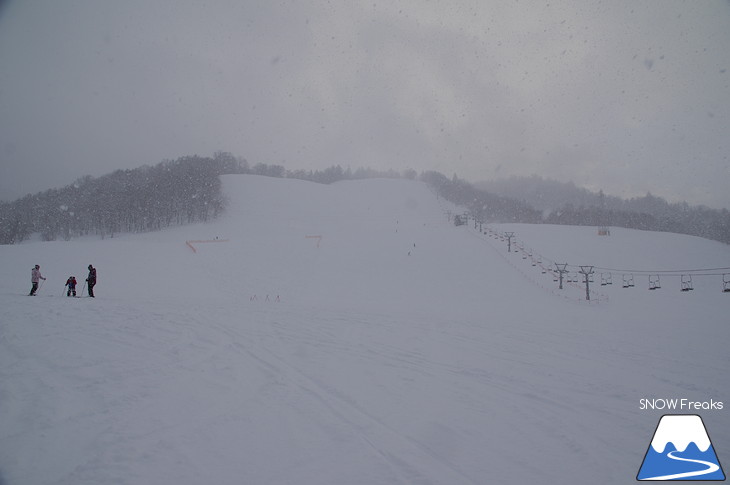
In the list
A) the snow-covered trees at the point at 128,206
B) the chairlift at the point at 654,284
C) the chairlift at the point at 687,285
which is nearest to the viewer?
the chairlift at the point at 687,285

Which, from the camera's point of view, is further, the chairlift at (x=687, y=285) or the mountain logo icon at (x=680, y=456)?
the chairlift at (x=687, y=285)

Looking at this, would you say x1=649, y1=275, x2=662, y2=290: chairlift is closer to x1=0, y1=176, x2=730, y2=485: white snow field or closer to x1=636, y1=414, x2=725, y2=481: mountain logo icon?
x1=0, y1=176, x2=730, y2=485: white snow field

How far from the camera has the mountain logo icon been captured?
391 centimetres

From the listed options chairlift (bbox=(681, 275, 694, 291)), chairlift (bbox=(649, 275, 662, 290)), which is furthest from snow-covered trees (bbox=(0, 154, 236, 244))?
chairlift (bbox=(681, 275, 694, 291))

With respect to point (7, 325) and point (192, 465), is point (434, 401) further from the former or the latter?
point (7, 325)

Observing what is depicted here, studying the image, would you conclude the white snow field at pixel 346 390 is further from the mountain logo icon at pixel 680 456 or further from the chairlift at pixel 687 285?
the chairlift at pixel 687 285

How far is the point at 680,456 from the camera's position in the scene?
4223 millimetres

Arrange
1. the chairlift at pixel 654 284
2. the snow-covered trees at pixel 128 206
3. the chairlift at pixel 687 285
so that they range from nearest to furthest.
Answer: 1. the chairlift at pixel 687 285
2. the chairlift at pixel 654 284
3. the snow-covered trees at pixel 128 206

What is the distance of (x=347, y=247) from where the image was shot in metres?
37.6

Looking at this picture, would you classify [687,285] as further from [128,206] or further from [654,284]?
[128,206]

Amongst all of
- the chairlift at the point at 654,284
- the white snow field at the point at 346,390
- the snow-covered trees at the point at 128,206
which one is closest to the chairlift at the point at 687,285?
the chairlift at the point at 654,284

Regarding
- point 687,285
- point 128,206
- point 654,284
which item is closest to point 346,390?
point 654,284

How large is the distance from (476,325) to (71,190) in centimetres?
10397

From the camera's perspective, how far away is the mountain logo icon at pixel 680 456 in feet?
12.8
